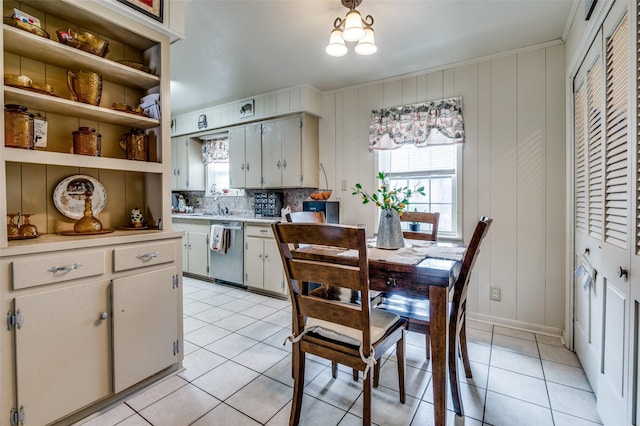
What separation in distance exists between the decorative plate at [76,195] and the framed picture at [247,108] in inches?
93.5

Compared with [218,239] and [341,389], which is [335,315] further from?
[218,239]

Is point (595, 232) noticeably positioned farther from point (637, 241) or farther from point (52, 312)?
point (52, 312)

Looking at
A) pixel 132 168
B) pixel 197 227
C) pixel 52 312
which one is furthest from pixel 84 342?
pixel 197 227

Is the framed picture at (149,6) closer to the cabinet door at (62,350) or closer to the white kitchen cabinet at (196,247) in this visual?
the cabinet door at (62,350)

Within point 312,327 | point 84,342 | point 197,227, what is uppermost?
point 197,227

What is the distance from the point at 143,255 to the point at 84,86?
1.02 m

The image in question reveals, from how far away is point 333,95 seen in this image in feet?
12.3

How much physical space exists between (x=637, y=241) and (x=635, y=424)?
2.22ft

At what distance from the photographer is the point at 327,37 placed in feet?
8.31

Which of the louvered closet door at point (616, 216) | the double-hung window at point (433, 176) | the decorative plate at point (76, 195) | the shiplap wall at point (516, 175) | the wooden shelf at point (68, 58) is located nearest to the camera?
the louvered closet door at point (616, 216)

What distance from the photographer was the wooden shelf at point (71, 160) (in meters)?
1.46

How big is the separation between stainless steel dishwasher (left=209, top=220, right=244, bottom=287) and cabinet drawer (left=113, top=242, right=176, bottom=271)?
185 cm

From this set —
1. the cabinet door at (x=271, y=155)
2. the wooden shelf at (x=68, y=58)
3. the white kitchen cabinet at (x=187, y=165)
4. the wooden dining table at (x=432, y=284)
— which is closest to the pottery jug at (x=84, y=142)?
the wooden shelf at (x=68, y=58)

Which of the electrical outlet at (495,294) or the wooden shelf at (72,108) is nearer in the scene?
the wooden shelf at (72,108)
